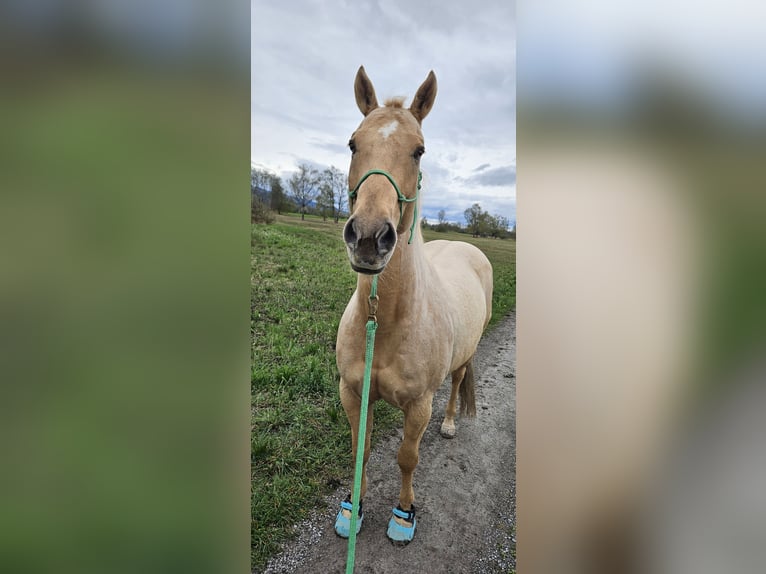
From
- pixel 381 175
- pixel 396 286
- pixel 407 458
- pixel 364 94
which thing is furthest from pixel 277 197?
pixel 407 458

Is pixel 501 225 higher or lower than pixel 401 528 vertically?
higher

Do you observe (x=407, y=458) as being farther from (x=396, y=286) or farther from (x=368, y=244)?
(x=368, y=244)

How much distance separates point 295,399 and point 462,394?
1.91 m

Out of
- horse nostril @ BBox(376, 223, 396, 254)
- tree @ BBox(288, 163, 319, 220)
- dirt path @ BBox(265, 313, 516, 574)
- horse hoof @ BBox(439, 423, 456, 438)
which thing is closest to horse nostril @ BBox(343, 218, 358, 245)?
horse nostril @ BBox(376, 223, 396, 254)

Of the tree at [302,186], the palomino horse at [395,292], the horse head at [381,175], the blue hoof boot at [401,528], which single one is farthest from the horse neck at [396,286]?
the tree at [302,186]

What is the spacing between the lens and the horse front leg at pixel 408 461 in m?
2.42

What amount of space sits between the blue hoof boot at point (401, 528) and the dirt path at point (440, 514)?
4cm

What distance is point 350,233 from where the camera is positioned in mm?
1464
